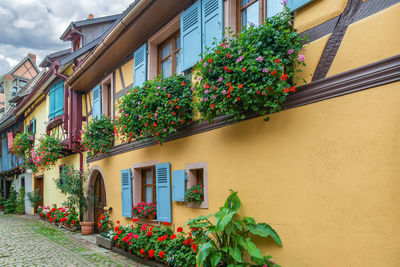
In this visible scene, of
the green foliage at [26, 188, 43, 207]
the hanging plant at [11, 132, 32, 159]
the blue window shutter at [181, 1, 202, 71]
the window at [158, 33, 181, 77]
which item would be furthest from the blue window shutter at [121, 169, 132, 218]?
the hanging plant at [11, 132, 32, 159]

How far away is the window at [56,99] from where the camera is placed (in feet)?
41.5

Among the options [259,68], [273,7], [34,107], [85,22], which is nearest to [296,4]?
[273,7]

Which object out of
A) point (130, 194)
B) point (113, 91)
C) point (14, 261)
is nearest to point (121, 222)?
point (130, 194)

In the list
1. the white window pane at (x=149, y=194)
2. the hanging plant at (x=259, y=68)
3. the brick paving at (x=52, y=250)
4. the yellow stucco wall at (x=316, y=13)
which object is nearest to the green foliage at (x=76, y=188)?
the brick paving at (x=52, y=250)

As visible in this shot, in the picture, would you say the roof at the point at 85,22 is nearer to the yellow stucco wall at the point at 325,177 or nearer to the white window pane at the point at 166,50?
the white window pane at the point at 166,50

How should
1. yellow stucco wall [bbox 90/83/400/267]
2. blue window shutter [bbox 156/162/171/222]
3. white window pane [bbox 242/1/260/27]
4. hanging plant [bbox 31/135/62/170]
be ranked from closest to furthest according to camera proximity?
yellow stucco wall [bbox 90/83/400/267] → white window pane [bbox 242/1/260/27] → blue window shutter [bbox 156/162/171/222] → hanging plant [bbox 31/135/62/170]

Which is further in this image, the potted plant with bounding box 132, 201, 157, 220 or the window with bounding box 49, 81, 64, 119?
the window with bounding box 49, 81, 64, 119

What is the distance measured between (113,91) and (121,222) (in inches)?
136

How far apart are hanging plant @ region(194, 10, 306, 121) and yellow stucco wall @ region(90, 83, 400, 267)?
39 cm

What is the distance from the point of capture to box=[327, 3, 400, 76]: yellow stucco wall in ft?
10.1

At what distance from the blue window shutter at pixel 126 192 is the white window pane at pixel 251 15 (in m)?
4.51

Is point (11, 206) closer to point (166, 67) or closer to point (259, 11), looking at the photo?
point (166, 67)

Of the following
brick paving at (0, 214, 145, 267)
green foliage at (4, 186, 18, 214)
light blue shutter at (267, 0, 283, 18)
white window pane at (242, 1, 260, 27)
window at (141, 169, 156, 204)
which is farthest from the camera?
green foliage at (4, 186, 18, 214)

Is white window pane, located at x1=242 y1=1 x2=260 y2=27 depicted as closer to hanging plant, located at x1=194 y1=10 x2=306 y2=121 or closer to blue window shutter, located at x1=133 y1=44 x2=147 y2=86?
hanging plant, located at x1=194 y1=10 x2=306 y2=121
